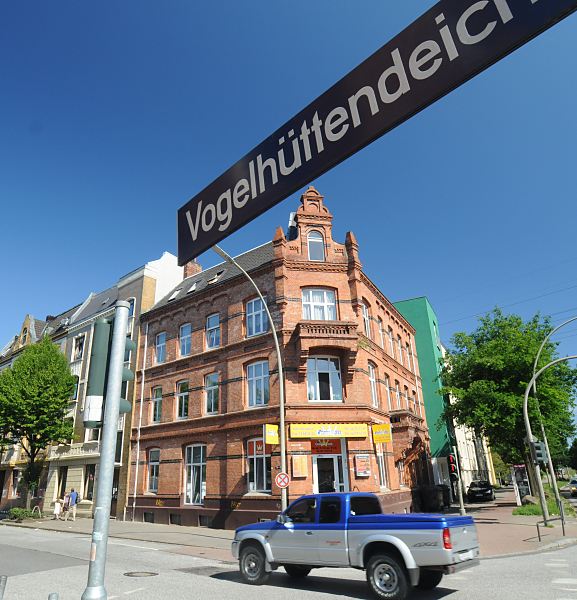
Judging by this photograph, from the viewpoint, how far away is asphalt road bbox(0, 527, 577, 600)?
837 cm

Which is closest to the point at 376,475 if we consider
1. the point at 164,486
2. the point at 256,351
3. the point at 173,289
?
the point at 256,351

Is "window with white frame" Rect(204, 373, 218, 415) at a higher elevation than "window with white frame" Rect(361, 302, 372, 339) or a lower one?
lower

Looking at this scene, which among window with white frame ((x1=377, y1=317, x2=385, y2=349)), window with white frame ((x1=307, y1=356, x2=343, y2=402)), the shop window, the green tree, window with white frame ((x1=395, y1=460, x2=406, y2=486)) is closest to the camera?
window with white frame ((x1=307, y1=356, x2=343, y2=402))

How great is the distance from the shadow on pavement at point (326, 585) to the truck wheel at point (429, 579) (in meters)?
0.11

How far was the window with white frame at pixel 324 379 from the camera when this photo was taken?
20.8 m

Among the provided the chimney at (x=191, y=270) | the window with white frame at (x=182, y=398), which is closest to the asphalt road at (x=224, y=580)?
the window with white frame at (x=182, y=398)

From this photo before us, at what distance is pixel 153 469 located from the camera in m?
25.1

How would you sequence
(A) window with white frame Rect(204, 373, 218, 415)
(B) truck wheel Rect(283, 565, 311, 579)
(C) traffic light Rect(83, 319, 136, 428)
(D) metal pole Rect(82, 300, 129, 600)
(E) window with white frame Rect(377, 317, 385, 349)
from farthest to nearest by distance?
(E) window with white frame Rect(377, 317, 385, 349)
(A) window with white frame Rect(204, 373, 218, 415)
(B) truck wheel Rect(283, 565, 311, 579)
(C) traffic light Rect(83, 319, 136, 428)
(D) metal pole Rect(82, 300, 129, 600)

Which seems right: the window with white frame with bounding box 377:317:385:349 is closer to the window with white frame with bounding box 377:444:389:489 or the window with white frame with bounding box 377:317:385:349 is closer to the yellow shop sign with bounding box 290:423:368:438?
the window with white frame with bounding box 377:444:389:489

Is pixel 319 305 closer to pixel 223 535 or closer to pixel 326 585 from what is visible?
pixel 223 535

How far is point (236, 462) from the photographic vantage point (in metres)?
21.2

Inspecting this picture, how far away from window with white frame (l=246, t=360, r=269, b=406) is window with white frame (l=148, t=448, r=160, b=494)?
7.14m

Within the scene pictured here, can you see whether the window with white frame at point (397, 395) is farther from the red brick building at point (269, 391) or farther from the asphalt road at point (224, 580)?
the asphalt road at point (224, 580)

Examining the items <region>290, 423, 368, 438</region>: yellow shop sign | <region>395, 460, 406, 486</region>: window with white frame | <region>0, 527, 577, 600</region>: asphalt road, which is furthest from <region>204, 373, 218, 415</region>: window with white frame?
<region>395, 460, 406, 486</region>: window with white frame
